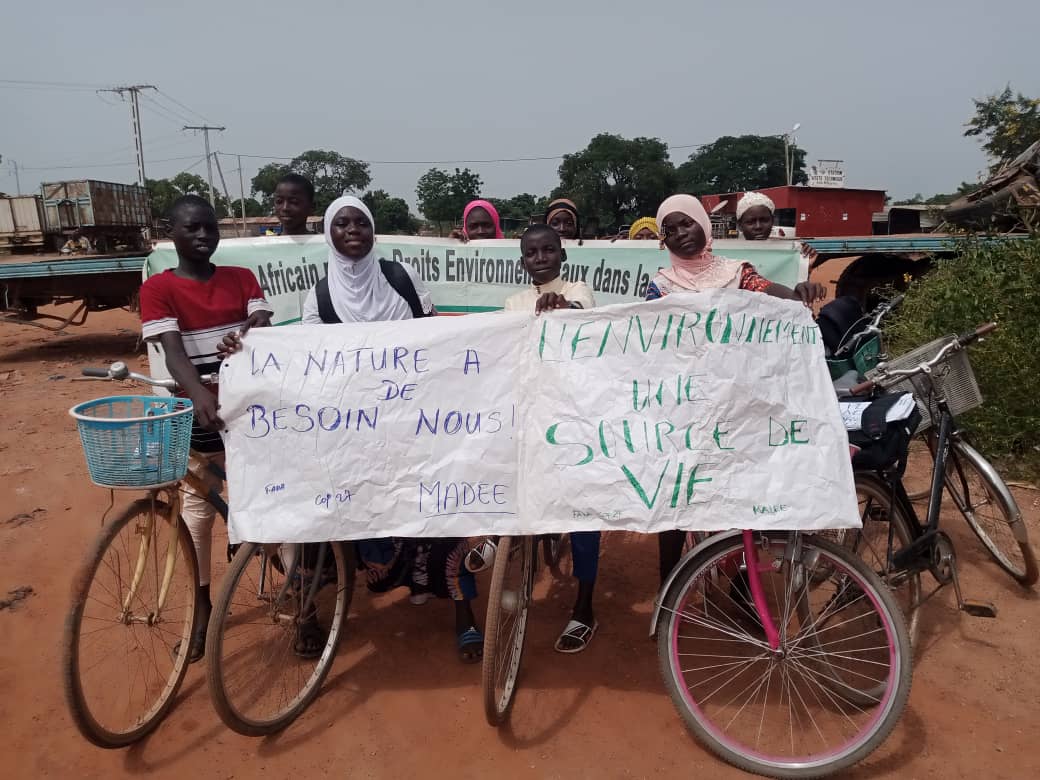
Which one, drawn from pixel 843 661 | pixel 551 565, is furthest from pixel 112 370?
pixel 843 661

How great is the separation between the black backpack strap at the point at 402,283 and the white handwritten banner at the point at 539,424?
0.63 m

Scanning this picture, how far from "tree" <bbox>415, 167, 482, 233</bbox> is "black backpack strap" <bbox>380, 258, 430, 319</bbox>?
54255 millimetres

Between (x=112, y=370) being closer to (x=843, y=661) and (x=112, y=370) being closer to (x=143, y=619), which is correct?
(x=143, y=619)

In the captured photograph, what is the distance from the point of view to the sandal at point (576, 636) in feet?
10.2

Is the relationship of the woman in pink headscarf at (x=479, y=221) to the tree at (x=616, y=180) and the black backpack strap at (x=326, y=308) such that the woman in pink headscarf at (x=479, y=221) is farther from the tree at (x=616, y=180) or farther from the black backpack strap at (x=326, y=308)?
the tree at (x=616, y=180)

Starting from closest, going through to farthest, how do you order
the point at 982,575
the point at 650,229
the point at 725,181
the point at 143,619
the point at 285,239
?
the point at 143,619
the point at 982,575
the point at 285,239
the point at 650,229
the point at 725,181

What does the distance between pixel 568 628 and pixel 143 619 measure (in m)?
1.77

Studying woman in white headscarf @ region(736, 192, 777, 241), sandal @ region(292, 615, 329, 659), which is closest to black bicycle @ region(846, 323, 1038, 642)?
woman in white headscarf @ region(736, 192, 777, 241)

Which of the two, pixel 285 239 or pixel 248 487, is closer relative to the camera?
pixel 248 487

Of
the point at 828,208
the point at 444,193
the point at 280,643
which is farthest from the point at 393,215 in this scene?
the point at 280,643

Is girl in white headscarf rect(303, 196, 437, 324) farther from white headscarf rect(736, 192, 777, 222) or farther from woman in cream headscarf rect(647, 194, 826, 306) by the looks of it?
white headscarf rect(736, 192, 777, 222)

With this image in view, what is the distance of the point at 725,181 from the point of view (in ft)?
277

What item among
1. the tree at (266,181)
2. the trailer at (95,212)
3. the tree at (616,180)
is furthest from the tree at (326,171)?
the trailer at (95,212)

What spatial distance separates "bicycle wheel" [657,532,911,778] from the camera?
2.25m
